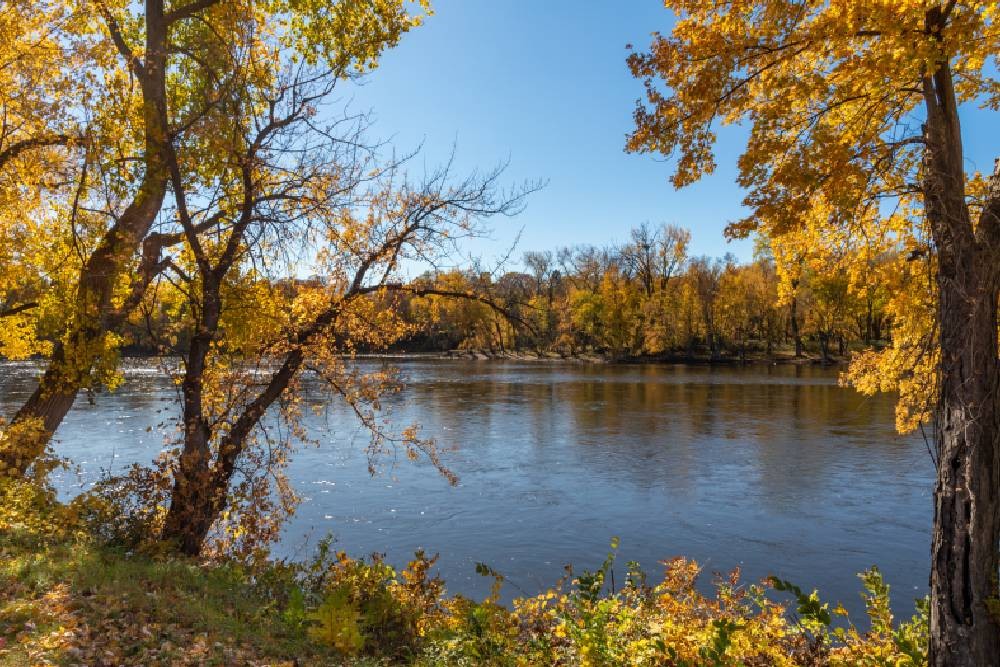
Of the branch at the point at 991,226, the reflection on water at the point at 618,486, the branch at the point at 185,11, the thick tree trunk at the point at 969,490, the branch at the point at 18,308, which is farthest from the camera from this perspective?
the reflection on water at the point at 618,486

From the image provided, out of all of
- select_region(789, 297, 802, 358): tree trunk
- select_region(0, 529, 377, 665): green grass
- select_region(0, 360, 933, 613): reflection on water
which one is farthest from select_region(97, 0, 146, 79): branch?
select_region(789, 297, 802, 358): tree trunk

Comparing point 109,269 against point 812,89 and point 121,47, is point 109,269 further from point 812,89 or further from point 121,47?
point 812,89

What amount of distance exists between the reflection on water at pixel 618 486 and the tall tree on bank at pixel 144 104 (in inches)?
91.4

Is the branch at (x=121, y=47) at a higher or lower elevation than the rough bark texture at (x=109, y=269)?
higher

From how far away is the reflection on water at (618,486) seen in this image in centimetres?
1156

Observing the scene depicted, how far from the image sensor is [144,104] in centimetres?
779

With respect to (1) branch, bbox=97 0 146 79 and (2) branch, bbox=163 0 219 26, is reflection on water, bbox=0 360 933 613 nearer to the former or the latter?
(1) branch, bbox=97 0 146 79

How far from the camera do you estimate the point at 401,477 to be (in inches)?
679

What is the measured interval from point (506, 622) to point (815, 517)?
9819 millimetres

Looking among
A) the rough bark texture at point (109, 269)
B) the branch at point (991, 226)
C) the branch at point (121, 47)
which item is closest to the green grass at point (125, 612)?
the rough bark texture at point (109, 269)

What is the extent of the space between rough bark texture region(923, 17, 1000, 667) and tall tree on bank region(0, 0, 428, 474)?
7.13m

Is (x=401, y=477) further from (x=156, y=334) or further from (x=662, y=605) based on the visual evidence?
(x=662, y=605)

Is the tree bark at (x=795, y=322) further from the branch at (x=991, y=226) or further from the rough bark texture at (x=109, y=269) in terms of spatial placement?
the rough bark texture at (x=109, y=269)

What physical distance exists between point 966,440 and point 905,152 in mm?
2800
